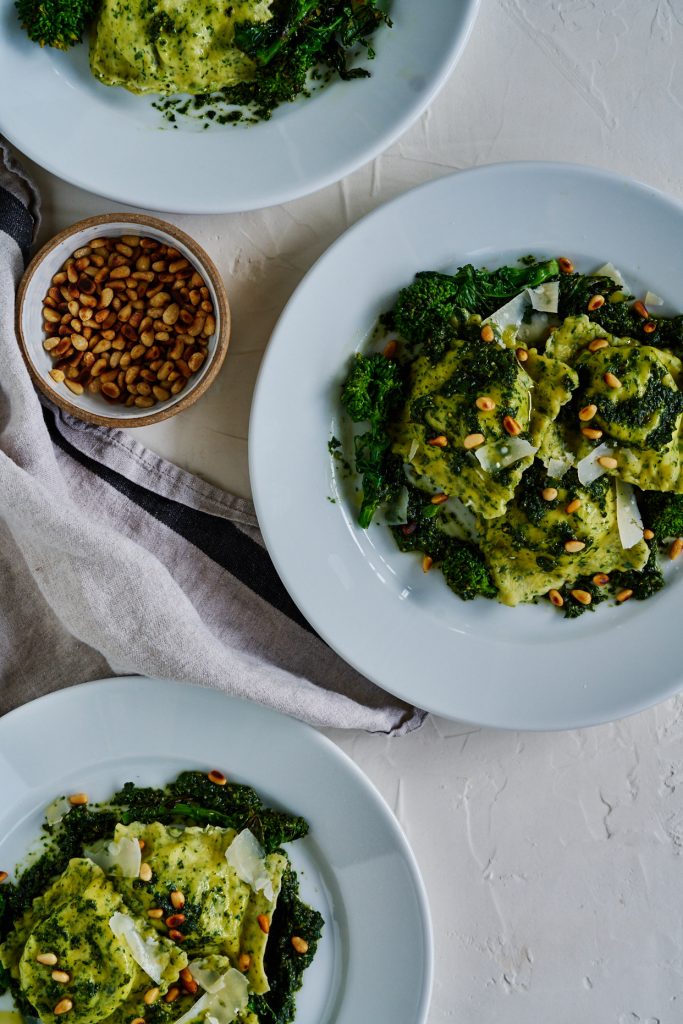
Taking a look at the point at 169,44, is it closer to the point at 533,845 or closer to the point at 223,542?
the point at 223,542

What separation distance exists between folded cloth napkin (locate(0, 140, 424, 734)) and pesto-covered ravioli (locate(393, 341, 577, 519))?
790 millimetres

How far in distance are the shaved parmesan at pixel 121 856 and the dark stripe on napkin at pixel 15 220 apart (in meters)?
2.25

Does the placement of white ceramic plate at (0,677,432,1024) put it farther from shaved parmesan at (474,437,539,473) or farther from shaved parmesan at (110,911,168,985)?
shaved parmesan at (474,437,539,473)

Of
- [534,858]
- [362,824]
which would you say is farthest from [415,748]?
[534,858]

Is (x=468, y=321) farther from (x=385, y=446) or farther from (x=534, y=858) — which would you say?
(x=534, y=858)

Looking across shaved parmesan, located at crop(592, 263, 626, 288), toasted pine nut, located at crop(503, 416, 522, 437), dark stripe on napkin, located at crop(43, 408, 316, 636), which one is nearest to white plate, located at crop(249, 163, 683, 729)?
shaved parmesan, located at crop(592, 263, 626, 288)

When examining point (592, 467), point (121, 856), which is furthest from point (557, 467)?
point (121, 856)

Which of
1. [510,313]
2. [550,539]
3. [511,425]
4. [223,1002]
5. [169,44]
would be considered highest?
[169,44]

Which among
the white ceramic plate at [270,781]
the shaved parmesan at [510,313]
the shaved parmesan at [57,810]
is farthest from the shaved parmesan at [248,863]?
the shaved parmesan at [510,313]

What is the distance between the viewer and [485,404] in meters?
2.88

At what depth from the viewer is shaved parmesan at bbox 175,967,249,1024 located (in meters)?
3.08

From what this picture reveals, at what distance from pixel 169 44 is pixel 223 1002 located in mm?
3465

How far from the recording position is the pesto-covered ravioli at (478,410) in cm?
290

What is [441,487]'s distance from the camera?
309cm
